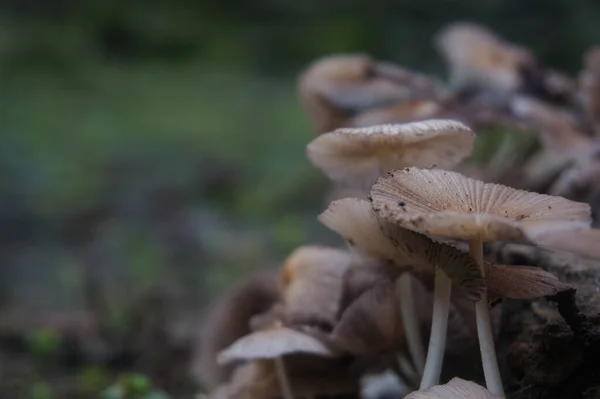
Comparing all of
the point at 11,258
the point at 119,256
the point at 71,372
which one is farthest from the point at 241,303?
the point at 11,258

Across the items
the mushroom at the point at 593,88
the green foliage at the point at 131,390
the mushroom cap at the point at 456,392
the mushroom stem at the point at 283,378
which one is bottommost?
the mushroom cap at the point at 456,392

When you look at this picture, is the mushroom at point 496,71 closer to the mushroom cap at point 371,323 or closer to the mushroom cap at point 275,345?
the mushroom cap at point 371,323

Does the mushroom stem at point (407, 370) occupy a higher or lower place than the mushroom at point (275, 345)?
lower

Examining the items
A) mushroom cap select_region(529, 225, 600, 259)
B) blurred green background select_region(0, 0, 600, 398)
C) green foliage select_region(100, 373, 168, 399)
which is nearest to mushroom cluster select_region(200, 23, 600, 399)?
mushroom cap select_region(529, 225, 600, 259)

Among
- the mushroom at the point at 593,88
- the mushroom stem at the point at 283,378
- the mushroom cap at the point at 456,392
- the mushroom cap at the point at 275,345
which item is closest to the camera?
the mushroom cap at the point at 456,392

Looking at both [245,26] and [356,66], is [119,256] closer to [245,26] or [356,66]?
[356,66]

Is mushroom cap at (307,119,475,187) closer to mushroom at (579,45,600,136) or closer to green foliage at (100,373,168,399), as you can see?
green foliage at (100,373,168,399)

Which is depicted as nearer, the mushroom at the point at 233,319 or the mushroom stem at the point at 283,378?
the mushroom stem at the point at 283,378

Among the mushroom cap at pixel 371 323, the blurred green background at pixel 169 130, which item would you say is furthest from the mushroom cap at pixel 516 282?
the blurred green background at pixel 169 130
